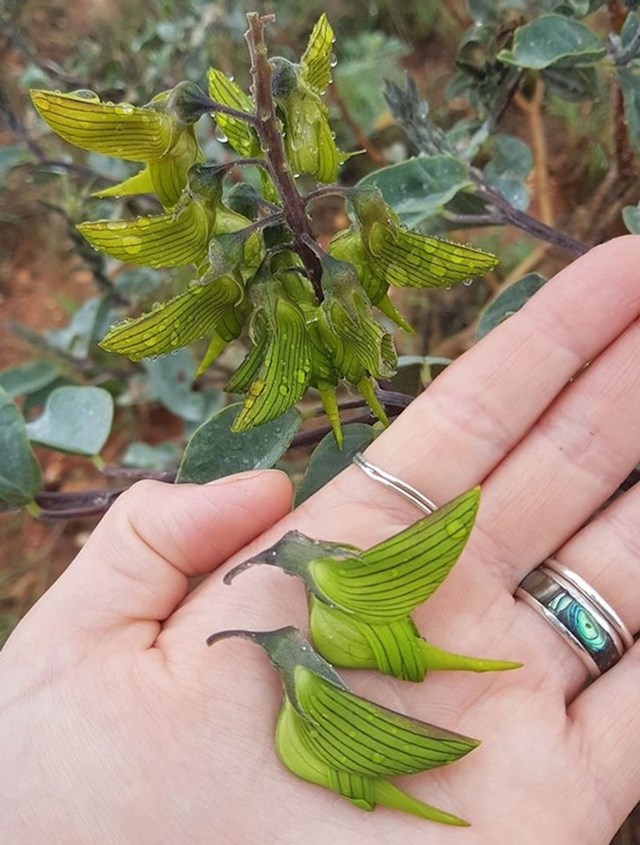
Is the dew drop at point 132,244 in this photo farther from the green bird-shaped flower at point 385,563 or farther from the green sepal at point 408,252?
the green bird-shaped flower at point 385,563

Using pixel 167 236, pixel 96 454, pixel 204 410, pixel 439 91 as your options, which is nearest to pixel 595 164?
pixel 439 91

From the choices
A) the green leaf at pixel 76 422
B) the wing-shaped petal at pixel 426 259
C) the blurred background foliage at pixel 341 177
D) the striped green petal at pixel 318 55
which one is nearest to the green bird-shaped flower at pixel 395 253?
the wing-shaped petal at pixel 426 259

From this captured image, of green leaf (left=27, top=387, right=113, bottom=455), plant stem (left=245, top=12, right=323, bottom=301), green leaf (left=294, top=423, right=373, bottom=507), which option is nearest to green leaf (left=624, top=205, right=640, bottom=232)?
green leaf (left=294, top=423, right=373, bottom=507)

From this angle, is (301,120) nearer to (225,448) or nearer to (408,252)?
(408,252)

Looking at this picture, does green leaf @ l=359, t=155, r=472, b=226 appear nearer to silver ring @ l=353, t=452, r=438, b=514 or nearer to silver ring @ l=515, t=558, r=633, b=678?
silver ring @ l=353, t=452, r=438, b=514

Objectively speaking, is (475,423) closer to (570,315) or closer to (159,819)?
(570,315)

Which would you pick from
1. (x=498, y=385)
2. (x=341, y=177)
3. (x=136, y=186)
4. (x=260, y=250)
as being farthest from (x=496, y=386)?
(x=341, y=177)

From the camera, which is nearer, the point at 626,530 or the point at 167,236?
the point at 167,236
